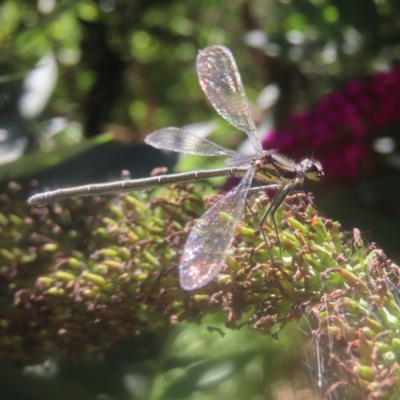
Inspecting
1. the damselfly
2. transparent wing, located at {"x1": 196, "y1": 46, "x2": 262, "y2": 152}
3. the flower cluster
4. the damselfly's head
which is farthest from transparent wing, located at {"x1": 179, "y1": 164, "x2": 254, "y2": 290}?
the flower cluster

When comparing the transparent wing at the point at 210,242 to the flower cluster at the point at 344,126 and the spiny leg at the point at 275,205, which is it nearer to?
the spiny leg at the point at 275,205

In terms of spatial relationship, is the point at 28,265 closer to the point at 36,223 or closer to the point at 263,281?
the point at 36,223

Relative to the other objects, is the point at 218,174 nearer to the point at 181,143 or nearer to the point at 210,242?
the point at 181,143

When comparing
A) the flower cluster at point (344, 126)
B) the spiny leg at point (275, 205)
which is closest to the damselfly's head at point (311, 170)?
the spiny leg at point (275, 205)

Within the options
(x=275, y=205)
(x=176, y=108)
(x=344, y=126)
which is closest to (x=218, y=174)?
(x=275, y=205)

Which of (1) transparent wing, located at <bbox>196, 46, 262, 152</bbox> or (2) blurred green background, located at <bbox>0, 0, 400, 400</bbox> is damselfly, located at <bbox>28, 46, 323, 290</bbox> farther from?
(2) blurred green background, located at <bbox>0, 0, 400, 400</bbox>

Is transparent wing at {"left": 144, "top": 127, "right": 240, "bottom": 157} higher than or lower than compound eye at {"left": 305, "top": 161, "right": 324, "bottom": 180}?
higher
